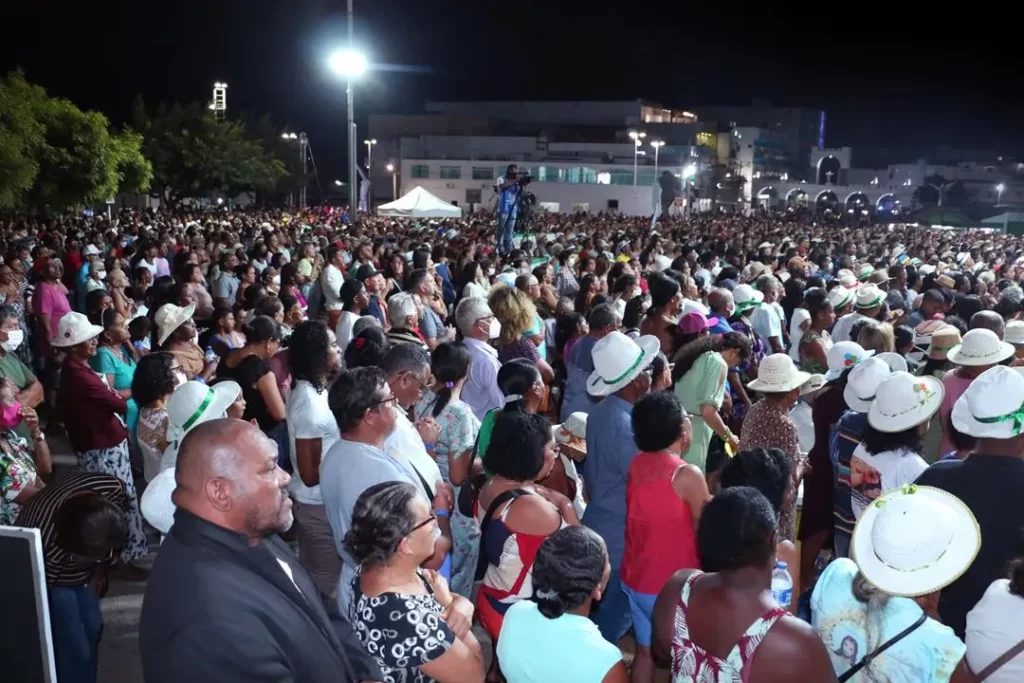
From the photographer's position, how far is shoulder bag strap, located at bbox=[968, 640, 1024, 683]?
7.72 feet

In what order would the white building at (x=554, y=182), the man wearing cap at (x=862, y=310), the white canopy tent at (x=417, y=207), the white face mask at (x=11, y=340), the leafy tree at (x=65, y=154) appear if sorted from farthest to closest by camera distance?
the white building at (x=554, y=182), the leafy tree at (x=65, y=154), the white canopy tent at (x=417, y=207), the man wearing cap at (x=862, y=310), the white face mask at (x=11, y=340)

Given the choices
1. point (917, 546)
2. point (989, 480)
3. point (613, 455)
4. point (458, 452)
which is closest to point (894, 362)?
point (989, 480)

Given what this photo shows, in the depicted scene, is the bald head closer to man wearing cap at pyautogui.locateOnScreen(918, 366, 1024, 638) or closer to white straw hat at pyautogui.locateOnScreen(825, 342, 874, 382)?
man wearing cap at pyautogui.locateOnScreen(918, 366, 1024, 638)

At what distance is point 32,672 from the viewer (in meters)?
2.12

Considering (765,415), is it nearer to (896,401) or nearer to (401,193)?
(896,401)

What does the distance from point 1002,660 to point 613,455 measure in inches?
76.9

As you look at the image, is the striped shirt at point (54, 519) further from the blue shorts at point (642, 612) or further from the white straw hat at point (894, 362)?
the white straw hat at point (894, 362)

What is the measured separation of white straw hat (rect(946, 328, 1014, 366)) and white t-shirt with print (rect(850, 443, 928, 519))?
1.41 meters

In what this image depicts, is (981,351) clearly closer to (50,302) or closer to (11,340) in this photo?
(11,340)

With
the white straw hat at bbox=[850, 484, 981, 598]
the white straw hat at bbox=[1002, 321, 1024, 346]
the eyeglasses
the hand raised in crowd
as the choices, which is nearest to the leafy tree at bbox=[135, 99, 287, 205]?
the white straw hat at bbox=[1002, 321, 1024, 346]

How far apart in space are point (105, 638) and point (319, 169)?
96.7 meters

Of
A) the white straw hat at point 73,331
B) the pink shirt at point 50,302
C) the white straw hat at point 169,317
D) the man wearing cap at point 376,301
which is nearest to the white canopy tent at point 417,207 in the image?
the man wearing cap at point 376,301

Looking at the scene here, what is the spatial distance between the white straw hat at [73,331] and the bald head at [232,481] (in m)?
3.55

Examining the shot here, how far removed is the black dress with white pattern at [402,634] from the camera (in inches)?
101
